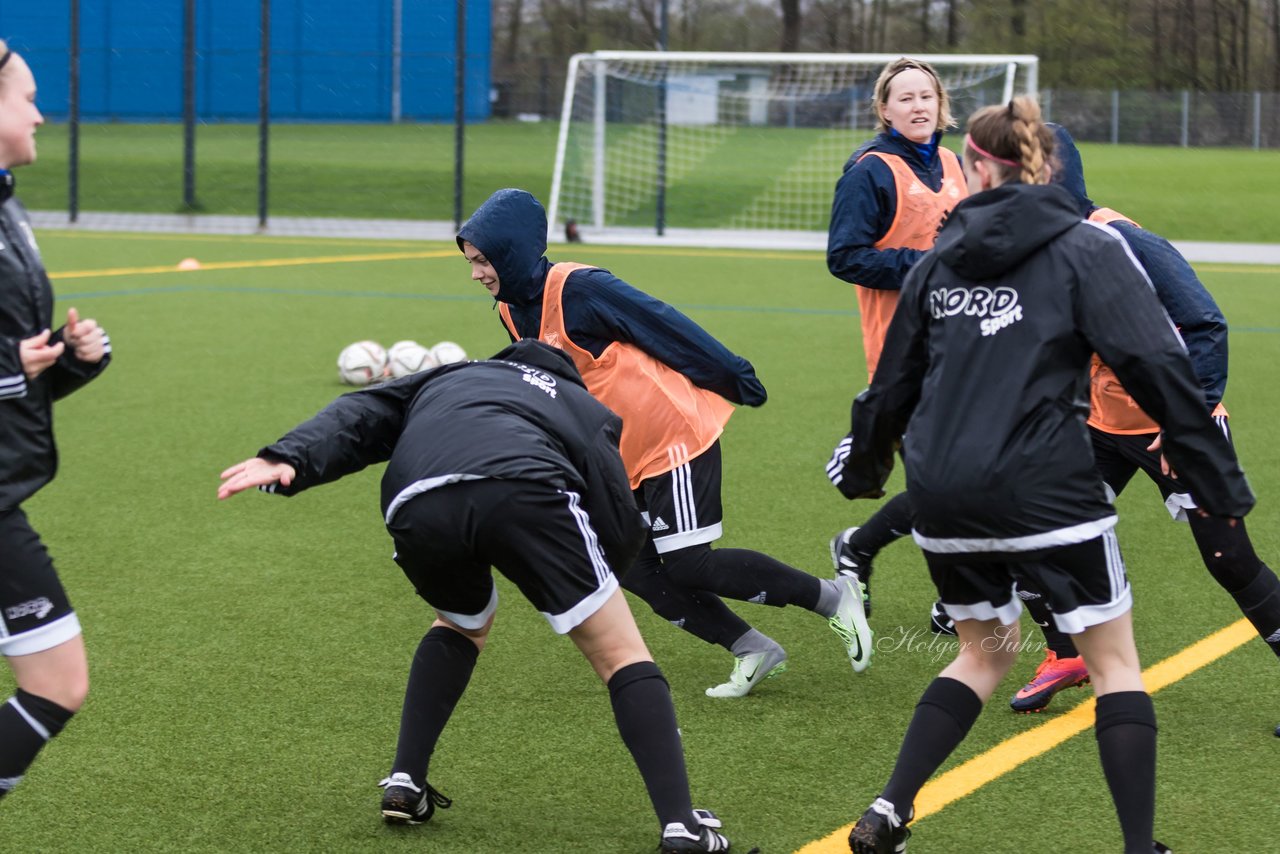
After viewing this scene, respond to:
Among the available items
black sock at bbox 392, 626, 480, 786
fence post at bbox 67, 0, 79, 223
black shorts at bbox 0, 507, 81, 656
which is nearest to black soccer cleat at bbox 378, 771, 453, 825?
black sock at bbox 392, 626, 480, 786

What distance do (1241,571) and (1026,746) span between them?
77 centimetres

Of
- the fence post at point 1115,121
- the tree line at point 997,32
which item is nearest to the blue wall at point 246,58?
the tree line at point 997,32

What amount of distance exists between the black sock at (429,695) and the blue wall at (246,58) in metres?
27.9

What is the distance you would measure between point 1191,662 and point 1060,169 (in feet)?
7.45

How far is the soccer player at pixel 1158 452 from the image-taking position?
13.5ft

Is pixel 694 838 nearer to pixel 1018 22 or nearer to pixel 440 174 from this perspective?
pixel 440 174

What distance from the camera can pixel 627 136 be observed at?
2264cm

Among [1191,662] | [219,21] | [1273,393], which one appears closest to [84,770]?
[1191,662]

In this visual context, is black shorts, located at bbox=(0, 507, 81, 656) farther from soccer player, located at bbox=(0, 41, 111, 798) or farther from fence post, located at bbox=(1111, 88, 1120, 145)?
fence post, located at bbox=(1111, 88, 1120, 145)

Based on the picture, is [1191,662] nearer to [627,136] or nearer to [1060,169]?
[1060,169]

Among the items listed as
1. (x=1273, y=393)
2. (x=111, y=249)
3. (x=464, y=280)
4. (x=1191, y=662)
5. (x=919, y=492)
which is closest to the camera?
(x=919, y=492)

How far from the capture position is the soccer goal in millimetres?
22094

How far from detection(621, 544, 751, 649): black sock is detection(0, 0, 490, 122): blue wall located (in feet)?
88.9

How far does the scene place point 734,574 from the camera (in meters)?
4.44
